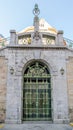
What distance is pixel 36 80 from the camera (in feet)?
34.2

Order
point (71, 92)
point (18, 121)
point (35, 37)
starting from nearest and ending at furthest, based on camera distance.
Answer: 1. point (18, 121)
2. point (71, 92)
3. point (35, 37)

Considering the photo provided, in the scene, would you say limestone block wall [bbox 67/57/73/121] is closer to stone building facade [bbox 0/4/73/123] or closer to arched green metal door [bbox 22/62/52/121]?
stone building facade [bbox 0/4/73/123]

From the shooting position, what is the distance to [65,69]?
1024 cm

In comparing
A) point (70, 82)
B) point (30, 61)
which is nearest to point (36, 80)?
point (30, 61)

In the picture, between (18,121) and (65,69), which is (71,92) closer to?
(65,69)

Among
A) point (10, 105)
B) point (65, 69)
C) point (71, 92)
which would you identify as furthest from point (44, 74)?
point (10, 105)

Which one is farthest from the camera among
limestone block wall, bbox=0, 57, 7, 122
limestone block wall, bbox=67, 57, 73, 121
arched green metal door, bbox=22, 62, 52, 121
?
arched green metal door, bbox=22, 62, 52, 121

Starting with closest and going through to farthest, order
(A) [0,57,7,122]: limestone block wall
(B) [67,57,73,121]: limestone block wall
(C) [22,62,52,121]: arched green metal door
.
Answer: (A) [0,57,7,122]: limestone block wall < (B) [67,57,73,121]: limestone block wall < (C) [22,62,52,121]: arched green metal door

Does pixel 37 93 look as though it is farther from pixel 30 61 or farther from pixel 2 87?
A: pixel 2 87

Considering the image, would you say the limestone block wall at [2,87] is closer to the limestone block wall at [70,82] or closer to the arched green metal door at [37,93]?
the arched green metal door at [37,93]

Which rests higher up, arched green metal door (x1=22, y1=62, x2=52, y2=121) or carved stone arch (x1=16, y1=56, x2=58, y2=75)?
carved stone arch (x1=16, y1=56, x2=58, y2=75)

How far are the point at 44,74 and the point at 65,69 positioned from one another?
138cm

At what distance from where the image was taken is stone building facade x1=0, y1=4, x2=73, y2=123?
31.7 feet

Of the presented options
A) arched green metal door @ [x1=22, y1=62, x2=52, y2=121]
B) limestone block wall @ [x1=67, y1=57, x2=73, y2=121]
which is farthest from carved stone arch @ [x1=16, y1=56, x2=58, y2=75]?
limestone block wall @ [x1=67, y1=57, x2=73, y2=121]
